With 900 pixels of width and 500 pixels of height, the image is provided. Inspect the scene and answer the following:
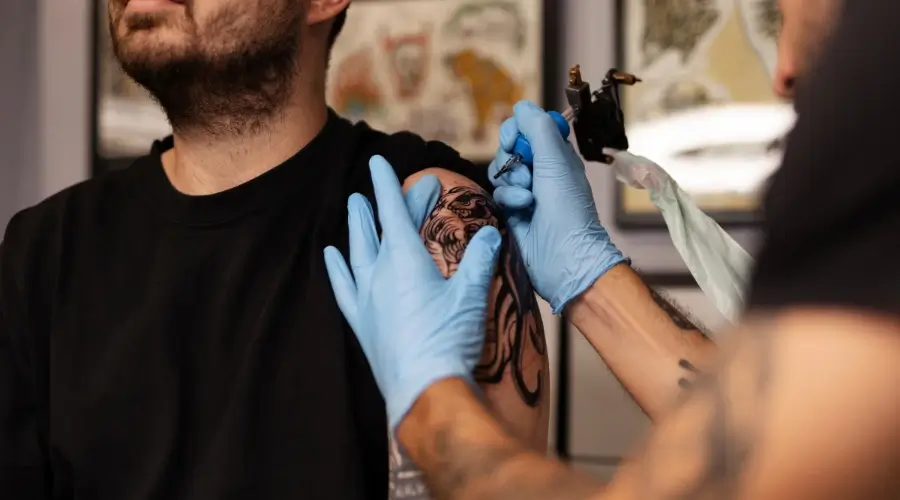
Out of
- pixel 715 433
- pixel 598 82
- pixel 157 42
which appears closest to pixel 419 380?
pixel 715 433

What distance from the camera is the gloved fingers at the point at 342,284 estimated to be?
896mm

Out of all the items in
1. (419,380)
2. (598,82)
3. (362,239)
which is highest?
(598,82)

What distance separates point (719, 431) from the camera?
456 millimetres

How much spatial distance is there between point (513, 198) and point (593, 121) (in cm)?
13

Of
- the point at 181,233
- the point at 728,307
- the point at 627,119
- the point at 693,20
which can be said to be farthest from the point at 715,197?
the point at 181,233

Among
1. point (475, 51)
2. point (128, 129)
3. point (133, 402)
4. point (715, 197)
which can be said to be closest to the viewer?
point (133, 402)

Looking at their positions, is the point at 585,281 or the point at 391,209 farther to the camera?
the point at 585,281

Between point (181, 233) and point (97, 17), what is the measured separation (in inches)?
38.0

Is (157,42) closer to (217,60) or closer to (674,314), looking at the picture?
(217,60)

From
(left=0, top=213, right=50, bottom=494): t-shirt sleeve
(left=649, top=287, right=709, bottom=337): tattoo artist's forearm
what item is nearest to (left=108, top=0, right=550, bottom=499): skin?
(left=649, top=287, right=709, bottom=337): tattoo artist's forearm

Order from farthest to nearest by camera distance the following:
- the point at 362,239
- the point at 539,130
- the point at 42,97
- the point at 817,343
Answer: the point at 42,97, the point at 539,130, the point at 362,239, the point at 817,343

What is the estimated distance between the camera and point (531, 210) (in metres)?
1.04

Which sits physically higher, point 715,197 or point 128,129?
point 128,129

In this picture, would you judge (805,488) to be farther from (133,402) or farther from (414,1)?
(414,1)
